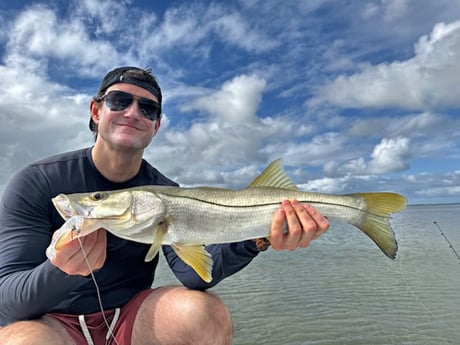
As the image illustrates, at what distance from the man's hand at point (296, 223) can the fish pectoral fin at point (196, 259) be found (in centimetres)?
59

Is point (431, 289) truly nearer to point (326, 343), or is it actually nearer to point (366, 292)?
point (366, 292)

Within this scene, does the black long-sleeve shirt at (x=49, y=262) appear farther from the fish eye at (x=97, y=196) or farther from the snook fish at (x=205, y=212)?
the fish eye at (x=97, y=196)

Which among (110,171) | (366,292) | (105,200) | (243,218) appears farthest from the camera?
(366,292)

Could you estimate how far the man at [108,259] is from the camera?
2.96m

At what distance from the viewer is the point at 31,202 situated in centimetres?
348

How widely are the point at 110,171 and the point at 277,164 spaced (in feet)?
5.39

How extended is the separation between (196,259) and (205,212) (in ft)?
1.29

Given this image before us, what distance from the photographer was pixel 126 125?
3.95 meters

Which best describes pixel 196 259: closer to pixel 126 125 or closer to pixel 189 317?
pixel 189 317

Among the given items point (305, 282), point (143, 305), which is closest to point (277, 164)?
point (143, 305)

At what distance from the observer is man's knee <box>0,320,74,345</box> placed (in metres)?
2.90

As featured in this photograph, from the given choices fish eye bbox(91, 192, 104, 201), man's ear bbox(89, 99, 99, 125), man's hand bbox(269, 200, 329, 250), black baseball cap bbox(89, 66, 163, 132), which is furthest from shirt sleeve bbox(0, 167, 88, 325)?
man's hand bbox(269, 200, 329, 250)

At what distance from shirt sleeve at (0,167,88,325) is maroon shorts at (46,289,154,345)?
45 cm

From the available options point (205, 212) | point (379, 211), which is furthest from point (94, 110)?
point (379, 211)
